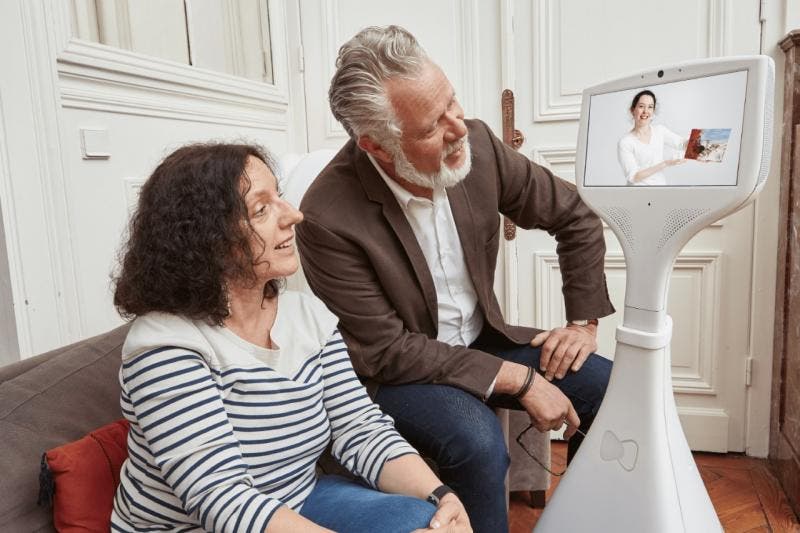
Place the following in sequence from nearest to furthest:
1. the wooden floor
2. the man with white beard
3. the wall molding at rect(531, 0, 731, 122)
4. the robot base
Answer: the robot base, the man with white beard, the wooden floor, the wall molding at rect(531, 0, 731, 122)

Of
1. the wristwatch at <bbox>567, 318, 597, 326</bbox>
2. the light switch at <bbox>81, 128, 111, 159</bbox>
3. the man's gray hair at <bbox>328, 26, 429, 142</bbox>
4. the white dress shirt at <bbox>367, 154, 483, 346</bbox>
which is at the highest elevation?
the man's gray hair at <bbox>328, 26, 429, 142</bbox>

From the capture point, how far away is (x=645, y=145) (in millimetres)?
1045

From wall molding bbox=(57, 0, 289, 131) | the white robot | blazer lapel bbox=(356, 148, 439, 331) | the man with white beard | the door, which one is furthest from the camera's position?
the door

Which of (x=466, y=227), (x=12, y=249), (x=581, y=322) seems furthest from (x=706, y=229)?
(x=12, y=249)

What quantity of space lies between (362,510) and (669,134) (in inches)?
29.7

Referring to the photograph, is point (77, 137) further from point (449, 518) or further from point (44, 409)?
point (449, 518)

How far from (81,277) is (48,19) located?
0.55 m

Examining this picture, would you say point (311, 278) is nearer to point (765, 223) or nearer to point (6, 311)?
point (6, 311)

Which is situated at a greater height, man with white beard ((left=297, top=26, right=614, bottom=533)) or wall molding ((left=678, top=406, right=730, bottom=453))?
man with white beard ((left=297, top=26, right=614, bottom=533))

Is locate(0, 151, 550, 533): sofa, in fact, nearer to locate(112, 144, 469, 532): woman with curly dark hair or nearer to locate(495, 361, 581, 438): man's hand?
locate(112, 144, 469, 532): woman with curly dark hair

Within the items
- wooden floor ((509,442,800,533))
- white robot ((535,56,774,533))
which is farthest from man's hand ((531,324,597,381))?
wooden floor ((509,442,800,533))

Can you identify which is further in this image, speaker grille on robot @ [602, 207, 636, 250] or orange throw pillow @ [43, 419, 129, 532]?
speaker grille on robot @ [602, 207, 636, 250]

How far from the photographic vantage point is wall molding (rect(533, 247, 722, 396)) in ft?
6.68

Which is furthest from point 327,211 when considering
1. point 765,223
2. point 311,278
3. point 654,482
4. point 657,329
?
point 765,223
